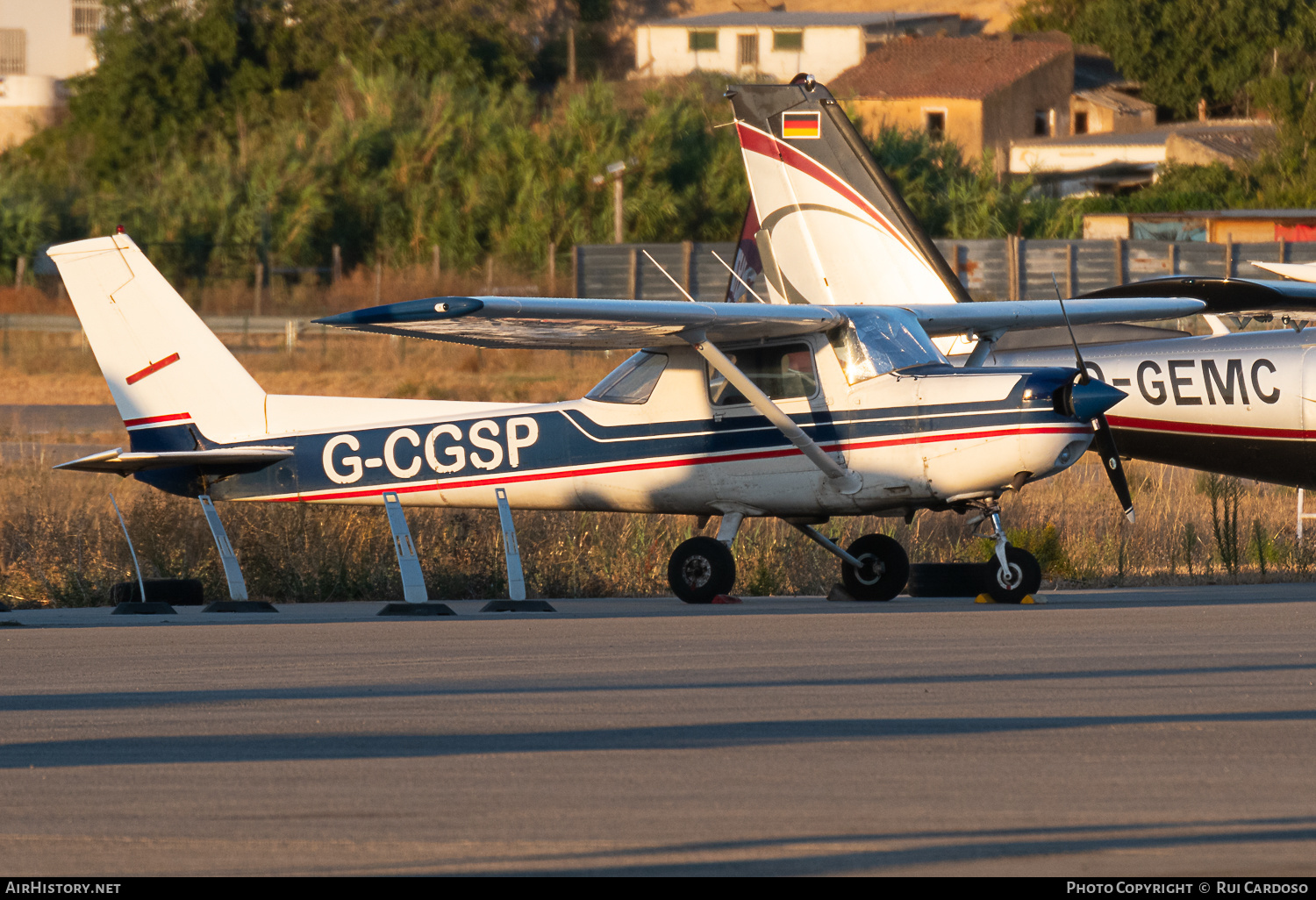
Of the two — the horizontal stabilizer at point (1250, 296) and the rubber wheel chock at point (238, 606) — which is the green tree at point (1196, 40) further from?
the rubber wheel chock at point (238, 606)

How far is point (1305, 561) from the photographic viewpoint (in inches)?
547

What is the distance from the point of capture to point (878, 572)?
12266 millimetres

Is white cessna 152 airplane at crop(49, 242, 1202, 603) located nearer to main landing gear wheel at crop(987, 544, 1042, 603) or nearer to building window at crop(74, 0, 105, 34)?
main landing gear wheel at crop(987, 544, 1042, 603)

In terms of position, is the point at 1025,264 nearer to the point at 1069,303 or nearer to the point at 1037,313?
the point at 1069,303

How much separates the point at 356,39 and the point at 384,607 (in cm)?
5369

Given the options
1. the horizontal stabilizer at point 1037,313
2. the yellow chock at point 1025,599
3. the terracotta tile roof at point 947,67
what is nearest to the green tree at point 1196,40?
the terracotta tile roof at point 947,67

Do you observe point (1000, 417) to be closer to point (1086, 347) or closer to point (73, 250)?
point (1086, 347)

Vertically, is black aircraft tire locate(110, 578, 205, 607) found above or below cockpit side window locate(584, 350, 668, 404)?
below

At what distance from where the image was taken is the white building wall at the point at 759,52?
78250mm

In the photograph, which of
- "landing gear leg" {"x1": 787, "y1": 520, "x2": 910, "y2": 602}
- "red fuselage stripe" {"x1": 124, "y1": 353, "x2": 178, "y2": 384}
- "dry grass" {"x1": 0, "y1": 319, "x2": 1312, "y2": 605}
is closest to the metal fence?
"dry grass" {"x1": 0, "y1": 319, "x2": 1312, "y2": 605}

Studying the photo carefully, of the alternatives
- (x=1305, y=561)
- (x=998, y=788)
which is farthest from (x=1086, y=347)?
(x=998, y=788)

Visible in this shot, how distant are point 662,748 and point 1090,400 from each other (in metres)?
6.05

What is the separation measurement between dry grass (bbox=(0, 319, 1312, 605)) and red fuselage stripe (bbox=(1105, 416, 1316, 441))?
81 centimetres

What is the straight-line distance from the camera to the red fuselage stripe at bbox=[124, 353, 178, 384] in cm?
1305
